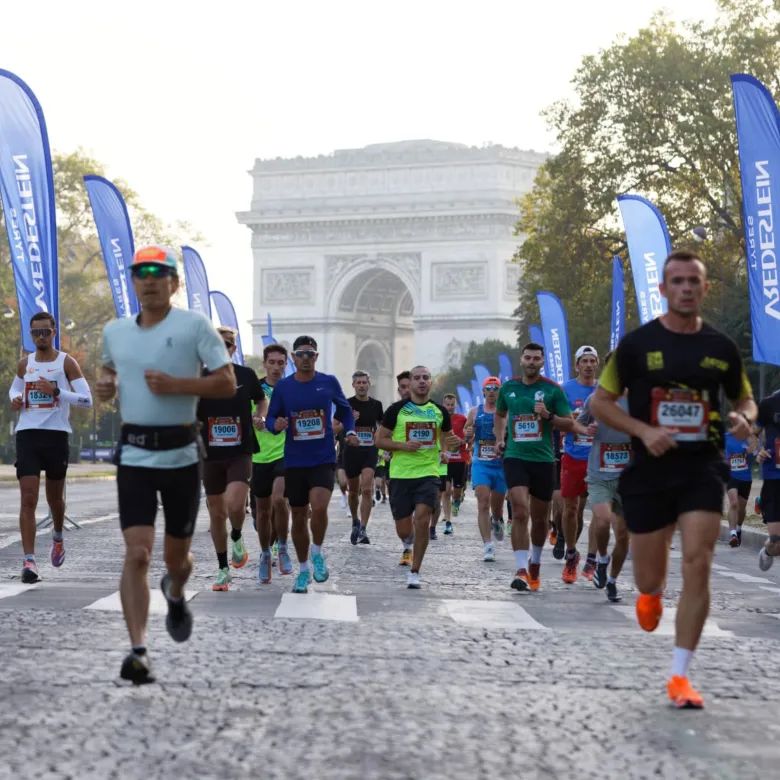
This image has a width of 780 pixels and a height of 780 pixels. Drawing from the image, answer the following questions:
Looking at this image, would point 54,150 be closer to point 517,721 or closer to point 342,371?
point 342,371

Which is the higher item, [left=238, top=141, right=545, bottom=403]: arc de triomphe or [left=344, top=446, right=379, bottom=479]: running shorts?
[left=238, top=141, right=545, bottom=403]: arc de triomphe

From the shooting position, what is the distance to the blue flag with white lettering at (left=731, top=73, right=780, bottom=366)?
800 inches

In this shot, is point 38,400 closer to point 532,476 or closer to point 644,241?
point 532,476

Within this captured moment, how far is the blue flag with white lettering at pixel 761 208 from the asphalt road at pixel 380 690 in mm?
8185

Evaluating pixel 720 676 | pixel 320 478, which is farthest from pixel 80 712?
pixel 320 478

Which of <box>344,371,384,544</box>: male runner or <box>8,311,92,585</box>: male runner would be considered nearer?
<box>8,311,92,585</box>: male runner

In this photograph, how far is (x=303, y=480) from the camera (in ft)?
42.0

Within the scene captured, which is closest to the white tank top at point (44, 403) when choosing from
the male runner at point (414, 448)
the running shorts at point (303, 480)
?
the running shorts at point (303, 480)

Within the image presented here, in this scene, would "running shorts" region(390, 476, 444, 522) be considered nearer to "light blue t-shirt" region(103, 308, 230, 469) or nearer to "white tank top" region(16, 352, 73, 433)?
"white tank top" region(16, 352, 73, 433)

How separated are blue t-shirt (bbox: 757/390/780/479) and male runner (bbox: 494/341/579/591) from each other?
2.02m

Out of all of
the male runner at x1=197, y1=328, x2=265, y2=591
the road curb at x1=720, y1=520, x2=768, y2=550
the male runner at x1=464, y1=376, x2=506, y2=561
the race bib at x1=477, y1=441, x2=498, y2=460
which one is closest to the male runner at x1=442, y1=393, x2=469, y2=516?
the road curb at x1=720, y1=520, x2=768, y2=550

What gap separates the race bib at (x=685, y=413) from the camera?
7441 mm

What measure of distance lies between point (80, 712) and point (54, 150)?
78.5 meters

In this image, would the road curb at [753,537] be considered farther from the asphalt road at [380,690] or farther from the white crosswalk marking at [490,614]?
the white crosswalk marking at [490,614]
